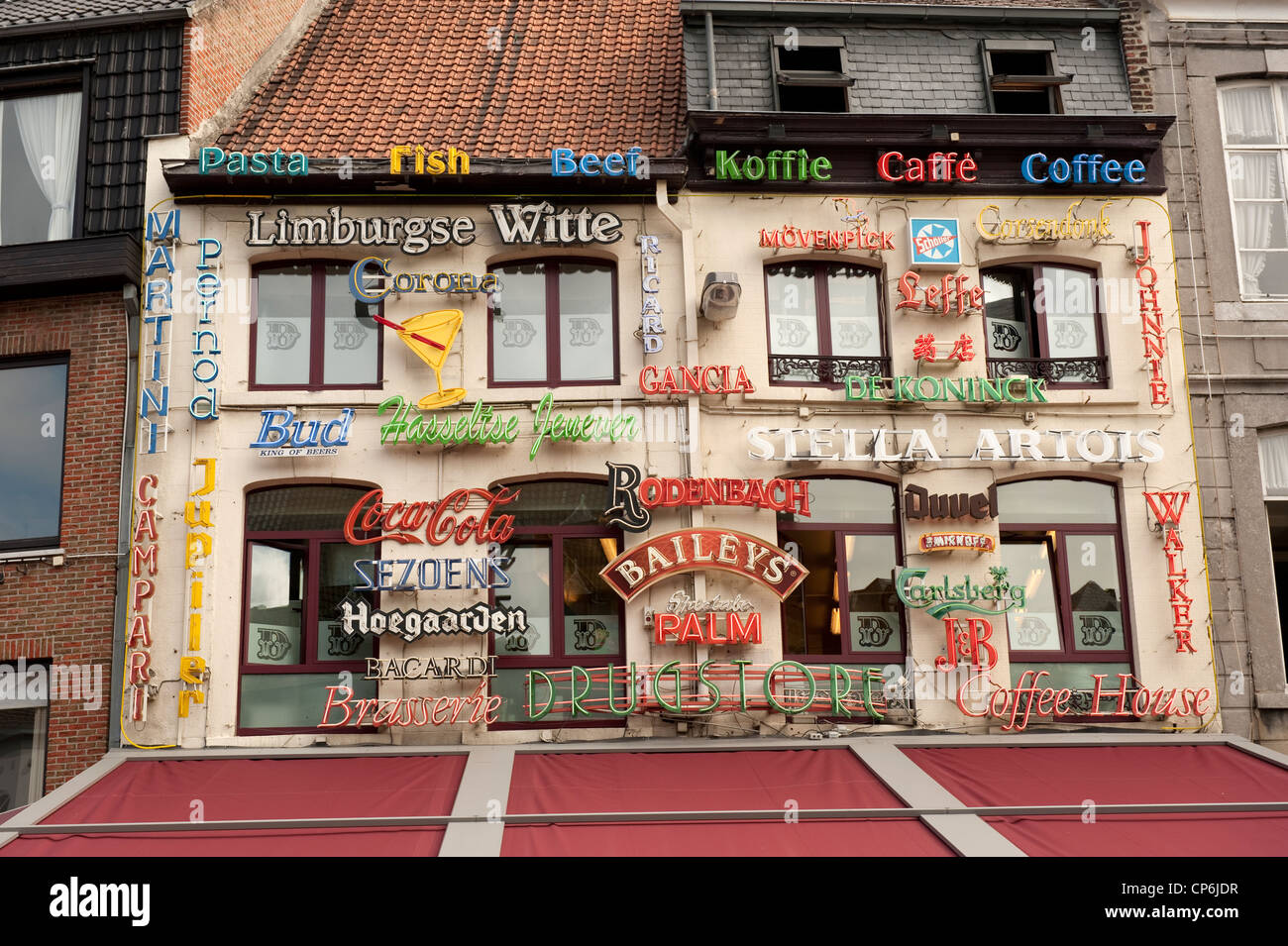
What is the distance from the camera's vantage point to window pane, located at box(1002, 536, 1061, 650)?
13.2 meters

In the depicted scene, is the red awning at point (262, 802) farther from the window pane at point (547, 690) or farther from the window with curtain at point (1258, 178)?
the window with curtain at point (1258, 178)

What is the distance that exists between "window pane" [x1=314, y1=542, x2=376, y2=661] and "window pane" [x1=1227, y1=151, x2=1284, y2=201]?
11020mm

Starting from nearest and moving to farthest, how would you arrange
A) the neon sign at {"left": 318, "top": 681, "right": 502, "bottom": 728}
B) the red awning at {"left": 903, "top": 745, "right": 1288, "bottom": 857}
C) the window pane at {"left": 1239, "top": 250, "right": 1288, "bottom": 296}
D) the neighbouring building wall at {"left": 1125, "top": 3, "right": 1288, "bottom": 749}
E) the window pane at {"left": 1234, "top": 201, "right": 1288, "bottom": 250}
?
the red awning at {"left": 903, "top": 745, "right": 1288, "bottom": 857}, the neon sign at {"left": 318, "top": 681, "right": 502, "bottom": 728}, the neighbouring building wall at {"left": 1125, "top": 3, "right": 1288, "bottom": 749}, the window pane at {"left": 1239, "top": 250, "right": 1288, "bottom": 296}, the window pane at {"left": 1234, "top": 201, "right": 1288, "bottom": 250}

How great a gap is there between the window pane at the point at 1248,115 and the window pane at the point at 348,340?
419 inches

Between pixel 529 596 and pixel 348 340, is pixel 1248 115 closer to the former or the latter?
pixel 529 596

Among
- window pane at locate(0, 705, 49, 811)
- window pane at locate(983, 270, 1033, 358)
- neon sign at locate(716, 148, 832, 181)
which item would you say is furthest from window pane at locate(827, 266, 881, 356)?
window pane at locate(0, 705, 49, 811)

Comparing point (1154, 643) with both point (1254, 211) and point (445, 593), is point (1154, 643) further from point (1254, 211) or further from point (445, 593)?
point (445, 593)

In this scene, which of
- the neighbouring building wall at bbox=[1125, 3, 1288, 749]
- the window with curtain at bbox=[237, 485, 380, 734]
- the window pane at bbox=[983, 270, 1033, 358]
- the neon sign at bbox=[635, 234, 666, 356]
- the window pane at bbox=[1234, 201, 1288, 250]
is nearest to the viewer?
the window with curtain at bbox=[237, 485, 380, 734]

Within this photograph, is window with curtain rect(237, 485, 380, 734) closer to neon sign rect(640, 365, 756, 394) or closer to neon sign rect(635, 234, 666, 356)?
neon sign rect(640, 365, 756, 394)

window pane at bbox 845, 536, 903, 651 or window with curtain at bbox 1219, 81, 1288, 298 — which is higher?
window with curtain at bbox 1219, 81, 1288, 298

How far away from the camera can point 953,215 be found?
14.0 meters

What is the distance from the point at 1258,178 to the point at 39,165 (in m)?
14.6

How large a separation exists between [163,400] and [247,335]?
118 cm

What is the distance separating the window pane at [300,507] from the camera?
13016 mm
